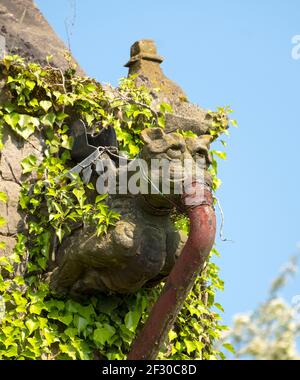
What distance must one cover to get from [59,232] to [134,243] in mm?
591

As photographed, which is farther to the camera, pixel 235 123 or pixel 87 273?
pixel 235 123

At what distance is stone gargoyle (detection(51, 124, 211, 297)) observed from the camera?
4.80 meters

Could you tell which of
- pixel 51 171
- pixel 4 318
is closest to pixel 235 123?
pixel 51 171

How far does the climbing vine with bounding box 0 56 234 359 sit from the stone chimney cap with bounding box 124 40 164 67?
862mm

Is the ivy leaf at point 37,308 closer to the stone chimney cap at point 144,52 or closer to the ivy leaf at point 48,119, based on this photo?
the ivy leaf at point 48,119

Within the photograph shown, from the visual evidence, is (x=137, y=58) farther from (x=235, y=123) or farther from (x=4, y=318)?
(x=4, y=318)

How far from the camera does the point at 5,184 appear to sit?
5227 millimetres

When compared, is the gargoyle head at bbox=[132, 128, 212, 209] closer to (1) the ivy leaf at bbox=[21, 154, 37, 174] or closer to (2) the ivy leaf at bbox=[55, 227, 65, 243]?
(2) the ivy leaf at bbox=[55, 227, 65, 243]

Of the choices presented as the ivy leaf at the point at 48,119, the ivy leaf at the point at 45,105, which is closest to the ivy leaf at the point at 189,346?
the ivy leaf at the point at 48,119

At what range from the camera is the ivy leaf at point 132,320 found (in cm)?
525

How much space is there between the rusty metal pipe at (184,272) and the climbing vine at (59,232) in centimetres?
52

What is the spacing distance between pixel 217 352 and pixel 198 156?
1.64 metres

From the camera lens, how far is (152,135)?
4.92m
